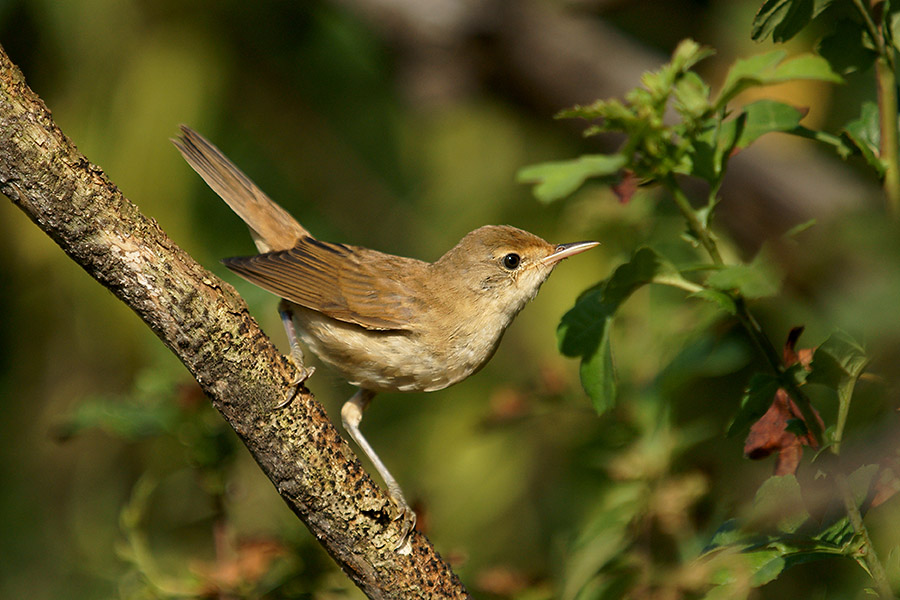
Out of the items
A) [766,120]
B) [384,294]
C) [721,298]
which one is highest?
[384,294]

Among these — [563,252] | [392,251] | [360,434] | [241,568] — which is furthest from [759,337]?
[392,251]

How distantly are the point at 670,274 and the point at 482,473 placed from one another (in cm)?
260

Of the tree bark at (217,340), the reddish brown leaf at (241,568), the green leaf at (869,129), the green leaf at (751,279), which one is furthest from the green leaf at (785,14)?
the reddish brown leaf at (241,568)

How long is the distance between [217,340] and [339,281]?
1.35 meters

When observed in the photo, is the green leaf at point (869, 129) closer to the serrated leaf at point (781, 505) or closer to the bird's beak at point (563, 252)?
the serrated leaf at point (781, 505)

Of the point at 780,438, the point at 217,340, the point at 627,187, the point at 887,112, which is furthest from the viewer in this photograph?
the point at 627,187

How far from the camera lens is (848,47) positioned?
6.01 ft

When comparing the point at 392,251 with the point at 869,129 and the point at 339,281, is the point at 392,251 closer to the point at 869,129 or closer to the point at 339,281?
the point at 339,281

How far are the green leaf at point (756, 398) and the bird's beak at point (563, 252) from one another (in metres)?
1.32

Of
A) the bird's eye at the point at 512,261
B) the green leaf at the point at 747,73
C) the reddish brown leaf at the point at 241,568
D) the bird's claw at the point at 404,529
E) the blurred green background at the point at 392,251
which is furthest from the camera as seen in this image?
the bird's eye at the point at 512,261

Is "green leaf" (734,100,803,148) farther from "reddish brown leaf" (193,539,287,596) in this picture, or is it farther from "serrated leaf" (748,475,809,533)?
"reddish brown leaf" (193,539,287,596)

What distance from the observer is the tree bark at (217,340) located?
67.9 inches

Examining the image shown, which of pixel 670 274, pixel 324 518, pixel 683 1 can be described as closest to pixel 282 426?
pixel 324 518

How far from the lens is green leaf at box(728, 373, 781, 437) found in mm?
1730
